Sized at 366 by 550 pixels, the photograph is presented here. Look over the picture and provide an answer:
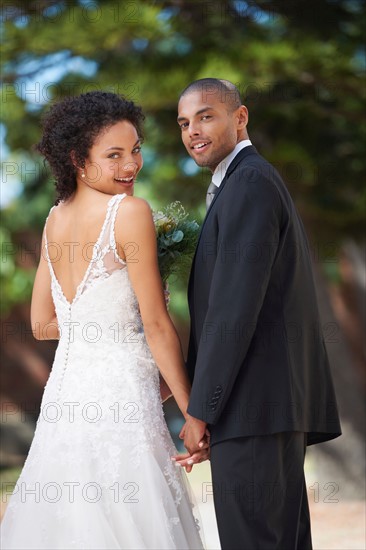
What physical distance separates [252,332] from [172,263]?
0.59m

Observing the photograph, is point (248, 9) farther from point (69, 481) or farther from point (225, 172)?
point (69, 481)

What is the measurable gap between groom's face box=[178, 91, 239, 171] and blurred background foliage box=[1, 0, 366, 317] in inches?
111

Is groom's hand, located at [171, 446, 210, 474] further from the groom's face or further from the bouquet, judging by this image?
the groom's face

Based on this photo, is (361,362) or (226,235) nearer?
(226,235)

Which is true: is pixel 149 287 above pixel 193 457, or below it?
above

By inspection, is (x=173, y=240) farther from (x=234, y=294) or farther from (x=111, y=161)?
(x=234, y=294)

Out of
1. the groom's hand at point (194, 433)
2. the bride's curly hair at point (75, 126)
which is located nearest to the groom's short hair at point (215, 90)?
the bride's curly hair at point (75, 126)

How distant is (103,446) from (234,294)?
723 mm

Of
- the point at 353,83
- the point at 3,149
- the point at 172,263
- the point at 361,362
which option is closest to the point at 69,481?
the point at 172,263

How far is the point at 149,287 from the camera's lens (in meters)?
3.10

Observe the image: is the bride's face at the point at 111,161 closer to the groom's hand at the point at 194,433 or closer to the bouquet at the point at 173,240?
the bouquet at the point at 173,240

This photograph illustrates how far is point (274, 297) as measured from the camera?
308 cm

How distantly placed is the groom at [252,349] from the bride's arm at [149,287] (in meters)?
0.11

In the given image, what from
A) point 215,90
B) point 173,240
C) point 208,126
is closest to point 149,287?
point 173,240
